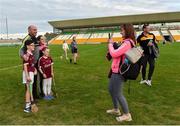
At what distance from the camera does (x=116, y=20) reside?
102 meters

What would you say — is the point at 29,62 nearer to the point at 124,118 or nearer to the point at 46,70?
the point at 46,70

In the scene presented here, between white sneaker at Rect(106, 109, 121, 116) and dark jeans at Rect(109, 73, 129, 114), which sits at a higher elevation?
dark jeans at Rect(109, 73, 129, 114)

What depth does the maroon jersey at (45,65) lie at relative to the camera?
8.47 metres

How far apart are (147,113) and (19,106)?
3116 mm

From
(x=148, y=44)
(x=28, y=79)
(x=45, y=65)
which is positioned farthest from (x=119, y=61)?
(x=148, y=44)

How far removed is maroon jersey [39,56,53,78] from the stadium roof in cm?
8474

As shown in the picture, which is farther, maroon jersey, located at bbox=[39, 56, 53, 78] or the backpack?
maroon jersey, located at bbox=[39, 56, 53, 78]

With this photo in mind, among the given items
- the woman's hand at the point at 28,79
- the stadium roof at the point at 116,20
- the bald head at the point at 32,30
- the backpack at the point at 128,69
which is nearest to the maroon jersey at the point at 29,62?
the woman's hand at the point at 28,79

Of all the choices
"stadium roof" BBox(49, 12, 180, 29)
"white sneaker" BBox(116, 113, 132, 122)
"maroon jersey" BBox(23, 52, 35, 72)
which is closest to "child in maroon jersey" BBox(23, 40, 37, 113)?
"maroon jersey" BBox(23, 52, 35, 72)

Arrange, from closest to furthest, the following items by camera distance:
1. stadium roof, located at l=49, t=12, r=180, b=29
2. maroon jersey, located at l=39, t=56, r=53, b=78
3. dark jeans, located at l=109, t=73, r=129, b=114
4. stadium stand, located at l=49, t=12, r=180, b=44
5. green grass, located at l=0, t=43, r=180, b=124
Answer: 1. dark jeans, located at l=109, t=73, r=129, b=114
2. green grass, located at l=0, t=43, r=180, b=124
3. maroon jersey, located at l=39, t=56, r=53, b=78
4. stadium stand, located at l=49, t=12, r=180, b=44
5. stadium roof, located at l=49, t=12, r=180, b=29

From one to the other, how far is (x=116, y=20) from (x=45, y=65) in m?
94.5

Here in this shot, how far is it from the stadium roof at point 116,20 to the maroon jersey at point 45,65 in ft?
278

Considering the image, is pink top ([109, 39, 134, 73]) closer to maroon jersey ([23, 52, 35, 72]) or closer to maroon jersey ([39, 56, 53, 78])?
maroon jersey ([23, 52, 35, 72])

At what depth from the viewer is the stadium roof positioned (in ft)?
322
